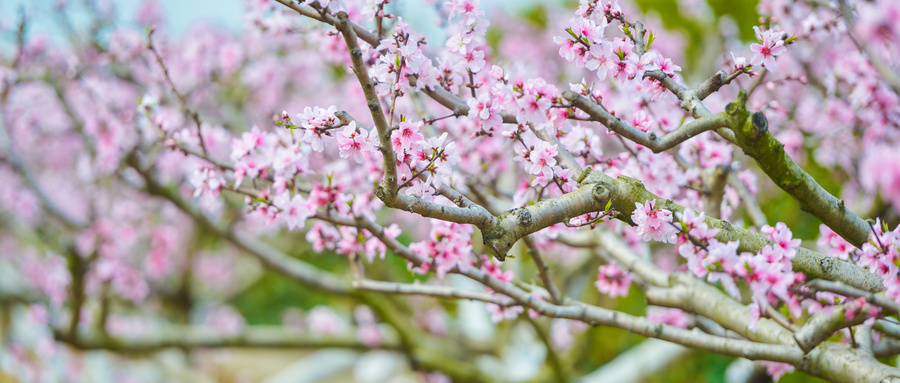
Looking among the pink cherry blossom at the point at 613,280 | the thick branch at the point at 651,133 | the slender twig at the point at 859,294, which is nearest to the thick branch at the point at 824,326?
the slender twig at the point at 859,294

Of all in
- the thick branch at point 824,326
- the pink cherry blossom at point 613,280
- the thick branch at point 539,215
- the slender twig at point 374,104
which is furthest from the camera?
the pink cherry blossom at point 613,280

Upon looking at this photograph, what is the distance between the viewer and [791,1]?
320 centimetres

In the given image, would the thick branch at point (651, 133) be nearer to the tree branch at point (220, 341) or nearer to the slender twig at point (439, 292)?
the slender twig at point (439, 292)

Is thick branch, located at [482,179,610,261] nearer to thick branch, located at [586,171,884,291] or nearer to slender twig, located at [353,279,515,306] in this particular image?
thick branch, located at [586,171,884,291]

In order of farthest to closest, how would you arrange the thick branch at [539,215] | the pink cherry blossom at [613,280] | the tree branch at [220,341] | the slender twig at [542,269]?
the tree branch at [220,341]
the pink cherry blossom at [613,280]
the slender twig at [542,269]
the thick branch at [539,215]

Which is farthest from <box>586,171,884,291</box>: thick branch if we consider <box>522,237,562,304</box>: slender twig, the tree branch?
the tree branch

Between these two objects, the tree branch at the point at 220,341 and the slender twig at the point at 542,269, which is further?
the tree branch at the point at 220,341

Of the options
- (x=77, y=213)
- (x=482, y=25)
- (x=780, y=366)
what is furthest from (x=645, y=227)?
(x=77, y=213)

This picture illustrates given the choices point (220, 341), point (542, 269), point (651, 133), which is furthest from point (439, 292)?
point (220, 341)

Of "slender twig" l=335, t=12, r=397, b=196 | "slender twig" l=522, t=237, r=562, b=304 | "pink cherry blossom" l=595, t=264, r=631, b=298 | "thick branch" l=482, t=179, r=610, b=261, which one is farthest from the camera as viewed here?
"pink cherry blossom" l=595, t=264, r=631, b=298

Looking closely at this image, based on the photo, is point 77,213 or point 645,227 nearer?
point 645,227

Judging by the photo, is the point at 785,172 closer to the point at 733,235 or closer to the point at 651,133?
the point at 733,235

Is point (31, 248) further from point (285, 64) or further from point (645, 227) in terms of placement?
point (645, 227)

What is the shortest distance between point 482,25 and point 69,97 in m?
5.72
